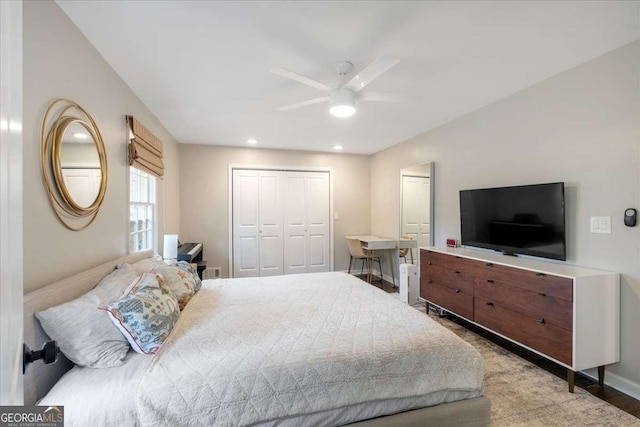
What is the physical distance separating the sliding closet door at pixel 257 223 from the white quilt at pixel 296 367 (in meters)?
3.08

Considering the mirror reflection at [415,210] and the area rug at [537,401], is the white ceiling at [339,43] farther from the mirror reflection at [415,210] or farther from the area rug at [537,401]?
the area rug at [537,401]

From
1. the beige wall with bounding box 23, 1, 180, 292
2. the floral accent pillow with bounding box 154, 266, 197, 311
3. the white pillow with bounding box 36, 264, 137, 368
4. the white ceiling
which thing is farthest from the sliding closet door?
the white pillow with bounding box 36, 264, 137, 368

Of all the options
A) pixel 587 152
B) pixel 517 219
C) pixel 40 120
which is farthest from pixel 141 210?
pixel 587 152

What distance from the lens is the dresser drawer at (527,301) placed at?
1963 mm

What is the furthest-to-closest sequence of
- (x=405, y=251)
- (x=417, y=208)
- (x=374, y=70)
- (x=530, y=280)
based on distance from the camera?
Result: (x=405, y=251), (x=417, y=208), (x=530, y=280), (x=374, y=70)

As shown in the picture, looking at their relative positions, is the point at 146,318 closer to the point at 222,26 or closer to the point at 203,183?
the point at 222,26

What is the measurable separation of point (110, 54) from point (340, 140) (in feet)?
10.2

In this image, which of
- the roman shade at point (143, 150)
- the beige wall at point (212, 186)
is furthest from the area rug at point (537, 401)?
the beige wall at point (212, 186)

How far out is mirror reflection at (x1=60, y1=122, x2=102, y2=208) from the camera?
1.58 metres

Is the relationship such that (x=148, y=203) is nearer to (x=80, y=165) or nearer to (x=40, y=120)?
(x=80, y=165)

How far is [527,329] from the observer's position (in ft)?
7.23

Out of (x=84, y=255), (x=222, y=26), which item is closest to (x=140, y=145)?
(x=84, y=255)

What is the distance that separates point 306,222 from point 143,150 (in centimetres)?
306

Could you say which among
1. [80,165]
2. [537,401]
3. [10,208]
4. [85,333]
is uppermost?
[80,165]
